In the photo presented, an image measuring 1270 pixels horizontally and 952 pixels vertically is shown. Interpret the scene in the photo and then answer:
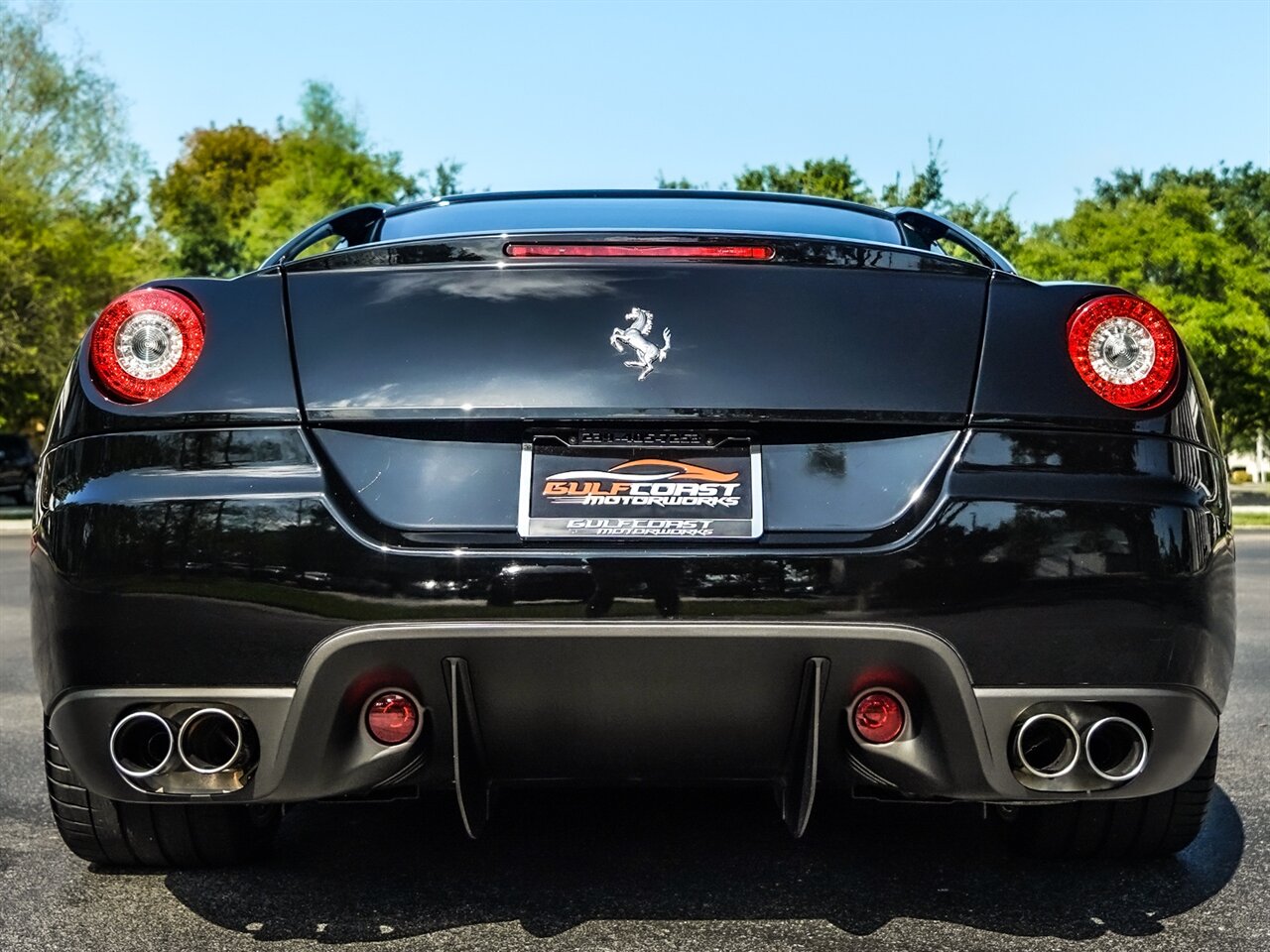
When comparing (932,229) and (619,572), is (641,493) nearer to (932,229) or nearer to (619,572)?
(619,572)

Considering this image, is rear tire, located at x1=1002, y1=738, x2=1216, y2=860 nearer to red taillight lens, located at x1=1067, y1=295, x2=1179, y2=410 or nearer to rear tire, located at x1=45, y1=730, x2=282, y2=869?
red taillight lens, located at x1=1067, y1=295, x2=1179, y2=410

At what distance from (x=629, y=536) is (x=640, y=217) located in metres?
1.25

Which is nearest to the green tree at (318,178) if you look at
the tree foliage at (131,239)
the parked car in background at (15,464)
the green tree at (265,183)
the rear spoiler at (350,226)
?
the green tree at (265,183)

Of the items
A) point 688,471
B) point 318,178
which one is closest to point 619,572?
point 688,471

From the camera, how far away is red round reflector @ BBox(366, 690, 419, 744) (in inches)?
106

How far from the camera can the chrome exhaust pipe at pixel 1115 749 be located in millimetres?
2674

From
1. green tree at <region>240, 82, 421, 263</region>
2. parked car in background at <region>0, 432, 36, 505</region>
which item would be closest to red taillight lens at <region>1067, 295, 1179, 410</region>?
parked car in background at <region>0, 432, 36, 505</region>

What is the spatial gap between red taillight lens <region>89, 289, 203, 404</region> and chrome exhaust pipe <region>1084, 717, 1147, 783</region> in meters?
1.68

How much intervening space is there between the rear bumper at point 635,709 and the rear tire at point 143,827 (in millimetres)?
425

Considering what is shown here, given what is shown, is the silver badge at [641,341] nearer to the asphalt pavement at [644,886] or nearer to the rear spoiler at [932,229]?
the asphalt pavement at [644,886]

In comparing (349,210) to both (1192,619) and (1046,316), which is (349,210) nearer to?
(1046,316)

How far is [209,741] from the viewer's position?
2.74m

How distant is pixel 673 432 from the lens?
2686mm

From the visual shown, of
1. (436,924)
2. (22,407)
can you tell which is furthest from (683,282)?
(22,407)
